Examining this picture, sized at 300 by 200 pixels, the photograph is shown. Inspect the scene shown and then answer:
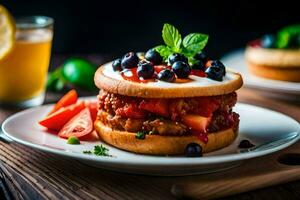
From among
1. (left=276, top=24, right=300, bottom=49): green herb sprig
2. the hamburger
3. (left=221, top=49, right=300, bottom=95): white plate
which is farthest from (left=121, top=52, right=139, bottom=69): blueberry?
(left=276, top=24, right=300, bottom=49): green herb sprig

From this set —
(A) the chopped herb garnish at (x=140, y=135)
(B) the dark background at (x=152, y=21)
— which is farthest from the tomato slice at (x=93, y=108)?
(B) the dark background at (x=152, y=21)

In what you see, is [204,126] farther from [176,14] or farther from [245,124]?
[176,14]

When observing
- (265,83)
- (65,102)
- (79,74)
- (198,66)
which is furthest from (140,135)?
(79,74)

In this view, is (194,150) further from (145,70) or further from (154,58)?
(154,58)

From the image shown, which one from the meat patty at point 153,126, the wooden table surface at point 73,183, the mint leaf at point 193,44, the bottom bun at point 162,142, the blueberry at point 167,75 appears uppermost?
the mint leaf at point 193,44

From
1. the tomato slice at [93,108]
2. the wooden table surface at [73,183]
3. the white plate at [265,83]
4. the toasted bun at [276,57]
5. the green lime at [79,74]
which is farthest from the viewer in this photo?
the green lime at [79,74]

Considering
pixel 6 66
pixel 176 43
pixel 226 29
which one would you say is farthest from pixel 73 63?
pixel 226 29

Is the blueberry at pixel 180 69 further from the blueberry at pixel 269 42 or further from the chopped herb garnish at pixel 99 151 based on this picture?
the blueberry at pixel 269 42

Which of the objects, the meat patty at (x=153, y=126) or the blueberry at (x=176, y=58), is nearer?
the meat patty at (x=153, y=126)
